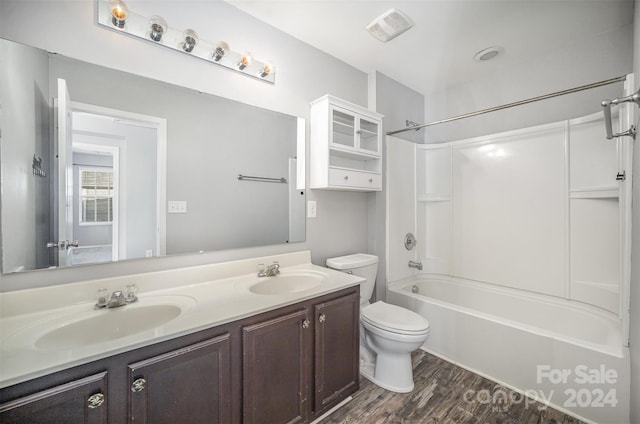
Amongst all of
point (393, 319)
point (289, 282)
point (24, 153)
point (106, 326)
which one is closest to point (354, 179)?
point (289, 282)

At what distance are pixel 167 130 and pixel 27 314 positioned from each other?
3.27 feet

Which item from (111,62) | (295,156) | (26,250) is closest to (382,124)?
(295,156)

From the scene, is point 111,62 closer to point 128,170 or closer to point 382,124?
point 128,170

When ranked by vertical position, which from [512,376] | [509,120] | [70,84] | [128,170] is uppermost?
[509,120]

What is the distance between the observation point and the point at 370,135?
227 centimetres

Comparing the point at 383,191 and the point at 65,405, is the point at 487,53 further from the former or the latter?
the point at 65,405

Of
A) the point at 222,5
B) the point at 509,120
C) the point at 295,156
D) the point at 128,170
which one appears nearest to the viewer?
the point at 128,170

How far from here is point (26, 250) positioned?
109cm

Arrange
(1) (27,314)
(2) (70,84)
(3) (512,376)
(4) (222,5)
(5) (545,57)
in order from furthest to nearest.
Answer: (5) (545,57), (3) (512,376), (4) (222,5), (2) (70,84), (1) (27,314)

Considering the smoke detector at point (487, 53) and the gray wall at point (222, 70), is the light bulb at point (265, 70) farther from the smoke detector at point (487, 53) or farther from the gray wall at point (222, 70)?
the smoke detector at point (487, 53)

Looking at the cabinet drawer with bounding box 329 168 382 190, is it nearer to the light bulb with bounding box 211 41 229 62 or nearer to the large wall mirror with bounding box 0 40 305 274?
the large wall mirror with bounding box 0 40 305 274

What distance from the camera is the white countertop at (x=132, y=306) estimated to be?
2.59 feet

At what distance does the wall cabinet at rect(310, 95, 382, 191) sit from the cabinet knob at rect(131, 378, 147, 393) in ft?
4.65

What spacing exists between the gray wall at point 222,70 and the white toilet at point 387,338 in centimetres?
35
